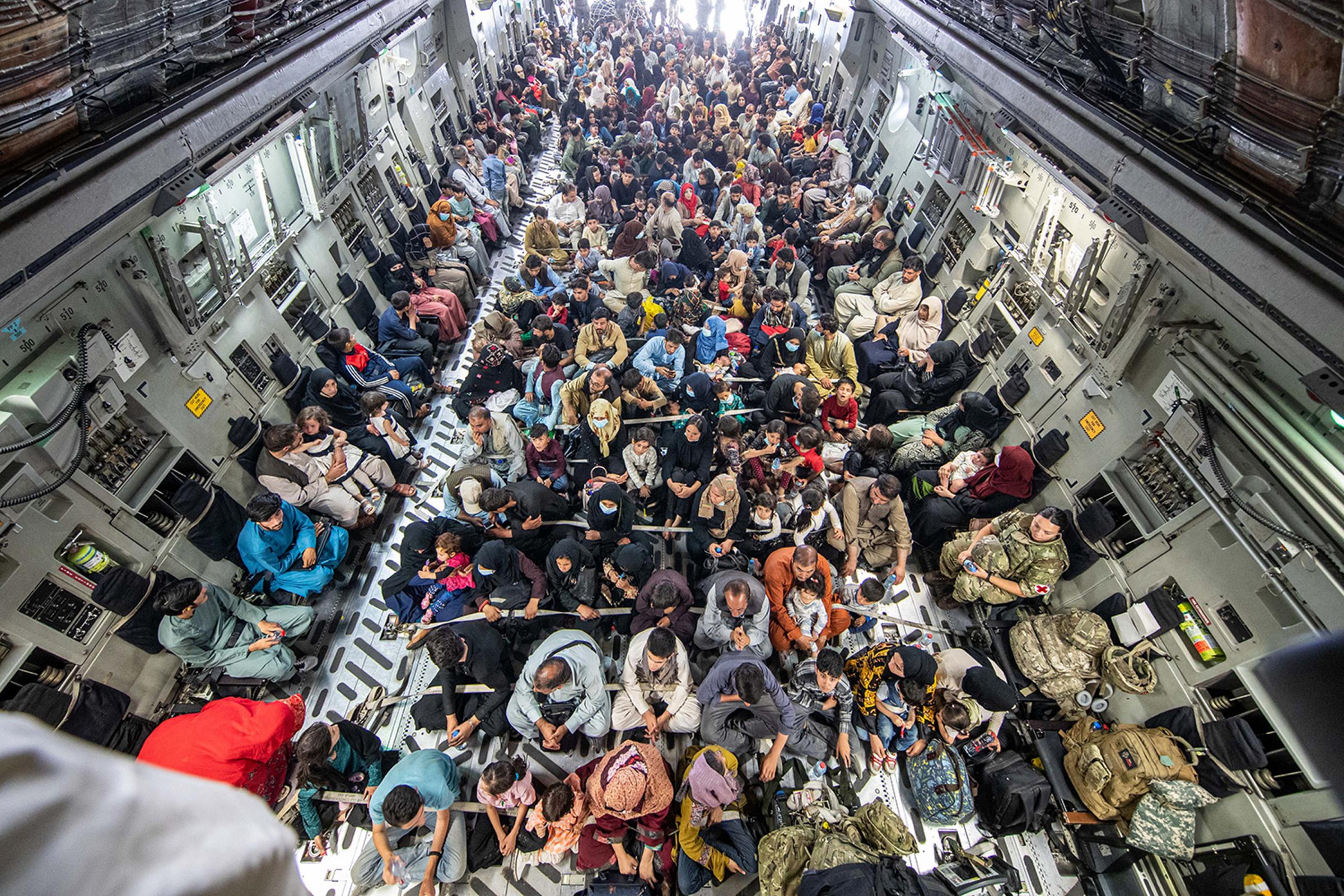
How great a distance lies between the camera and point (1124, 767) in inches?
152

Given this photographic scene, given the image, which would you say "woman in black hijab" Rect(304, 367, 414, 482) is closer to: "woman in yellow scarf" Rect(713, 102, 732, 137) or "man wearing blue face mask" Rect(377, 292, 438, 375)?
"man wearing blue face mask" Rect(377, 292, 438, 375)

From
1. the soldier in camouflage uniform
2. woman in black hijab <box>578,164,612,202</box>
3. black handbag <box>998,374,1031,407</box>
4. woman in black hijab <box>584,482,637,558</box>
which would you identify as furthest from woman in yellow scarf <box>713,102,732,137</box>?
the soldier in camouflage uniform

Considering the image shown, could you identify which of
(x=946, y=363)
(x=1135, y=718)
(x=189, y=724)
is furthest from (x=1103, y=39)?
(x=189, y=724)

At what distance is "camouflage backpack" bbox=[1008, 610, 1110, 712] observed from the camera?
4395mm

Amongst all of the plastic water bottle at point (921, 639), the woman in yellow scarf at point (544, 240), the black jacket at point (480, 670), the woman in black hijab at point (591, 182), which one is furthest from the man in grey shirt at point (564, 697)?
the woman in black hijab at point (591, 182)

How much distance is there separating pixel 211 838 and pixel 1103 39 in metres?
6.77

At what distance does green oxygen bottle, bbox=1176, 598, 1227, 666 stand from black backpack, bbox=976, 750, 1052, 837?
137 centimetres

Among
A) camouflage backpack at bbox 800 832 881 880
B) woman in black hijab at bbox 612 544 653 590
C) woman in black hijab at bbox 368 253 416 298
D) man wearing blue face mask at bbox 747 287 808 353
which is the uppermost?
woman in black hijab at bbox 368 253 416 298

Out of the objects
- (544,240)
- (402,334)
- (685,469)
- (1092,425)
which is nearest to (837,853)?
(685,469)

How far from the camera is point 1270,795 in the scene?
339 cm

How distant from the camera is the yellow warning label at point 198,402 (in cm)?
461

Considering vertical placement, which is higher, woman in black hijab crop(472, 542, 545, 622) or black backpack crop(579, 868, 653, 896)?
woman in black hijab crop(472, 542, 545, 622)

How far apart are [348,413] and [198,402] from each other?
1.52m

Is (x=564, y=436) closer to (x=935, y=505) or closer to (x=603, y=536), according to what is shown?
→ (x=603, y=536)
